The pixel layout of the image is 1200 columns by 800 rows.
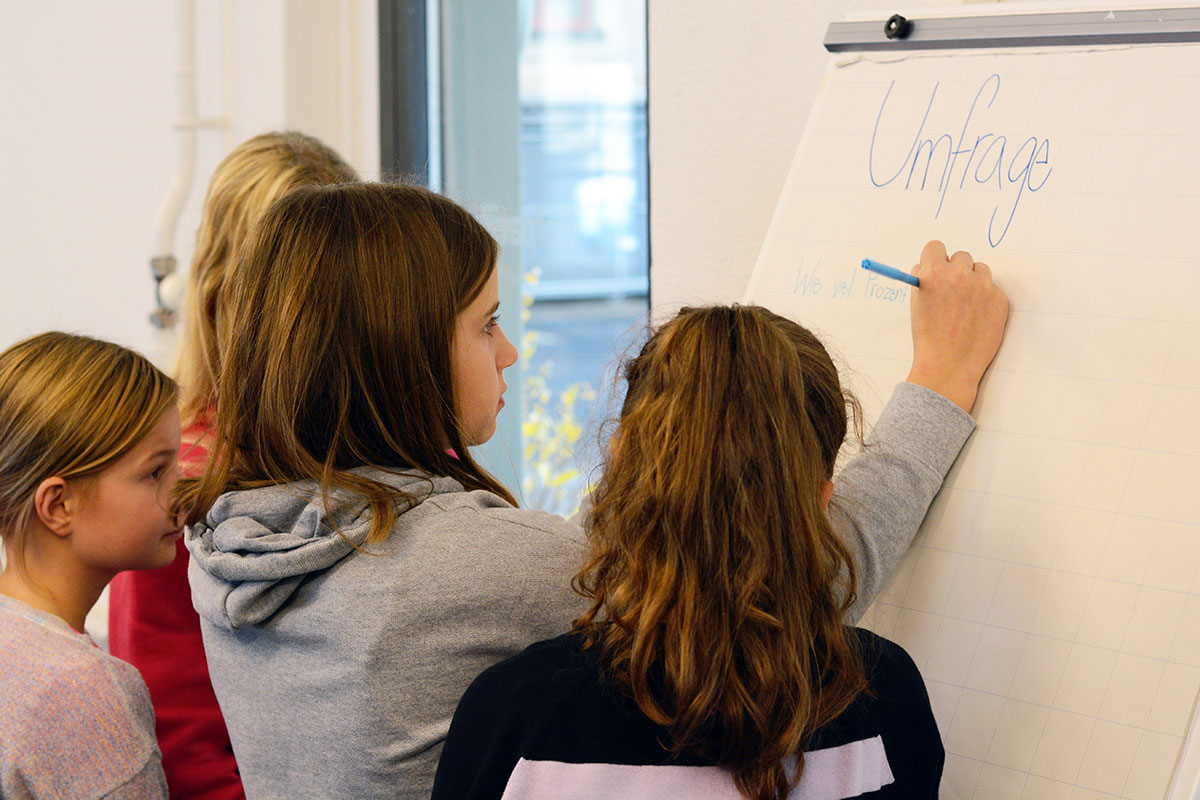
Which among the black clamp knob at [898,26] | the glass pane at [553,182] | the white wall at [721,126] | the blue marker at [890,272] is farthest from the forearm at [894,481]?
the glass pane at [553,182]

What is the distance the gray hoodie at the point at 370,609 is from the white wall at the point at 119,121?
143cm

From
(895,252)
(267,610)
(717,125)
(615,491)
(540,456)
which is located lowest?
(540,456)

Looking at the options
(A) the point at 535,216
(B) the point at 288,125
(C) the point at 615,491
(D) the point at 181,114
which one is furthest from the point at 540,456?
(C) the point at 615,491

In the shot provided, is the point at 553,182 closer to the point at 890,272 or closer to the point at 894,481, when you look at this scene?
the point at 890,272

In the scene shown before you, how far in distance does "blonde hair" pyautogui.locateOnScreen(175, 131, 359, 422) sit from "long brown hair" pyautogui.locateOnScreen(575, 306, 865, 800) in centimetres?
70

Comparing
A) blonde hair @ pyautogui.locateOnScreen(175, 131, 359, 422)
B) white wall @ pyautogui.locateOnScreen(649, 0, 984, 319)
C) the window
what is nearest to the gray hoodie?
blonde hair @ pyautogui.locateOnScreen(175, 131, 359, 422)

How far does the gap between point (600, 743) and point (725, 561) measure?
147 mm

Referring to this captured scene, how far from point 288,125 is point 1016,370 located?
1.56 meters

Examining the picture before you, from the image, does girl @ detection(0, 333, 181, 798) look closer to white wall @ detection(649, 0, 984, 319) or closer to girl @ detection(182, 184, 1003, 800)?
girl @ detection(182, 184, 1003, 800)

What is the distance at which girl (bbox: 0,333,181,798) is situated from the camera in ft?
3.41

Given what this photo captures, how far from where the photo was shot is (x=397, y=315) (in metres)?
0.91

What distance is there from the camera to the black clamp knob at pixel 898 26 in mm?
1155

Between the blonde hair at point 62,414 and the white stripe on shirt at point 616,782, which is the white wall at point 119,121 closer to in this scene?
the blonde hair at point 62,414

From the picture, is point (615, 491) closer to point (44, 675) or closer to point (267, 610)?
point (267, 610)
